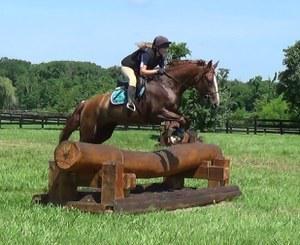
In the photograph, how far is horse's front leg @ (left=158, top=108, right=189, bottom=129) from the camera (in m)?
10.6

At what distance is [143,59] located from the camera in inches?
423

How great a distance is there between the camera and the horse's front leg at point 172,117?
34.9 feet

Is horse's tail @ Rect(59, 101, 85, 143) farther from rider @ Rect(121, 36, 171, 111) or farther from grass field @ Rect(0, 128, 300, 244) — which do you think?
rider @ Rect(121, 36, 171, 111)

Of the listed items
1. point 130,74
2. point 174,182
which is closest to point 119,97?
point 130,74

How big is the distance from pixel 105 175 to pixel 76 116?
3.19 metres

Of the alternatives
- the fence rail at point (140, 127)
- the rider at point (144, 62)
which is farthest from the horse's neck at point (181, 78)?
the fence rail at point (140, 127)

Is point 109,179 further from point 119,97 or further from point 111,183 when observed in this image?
point 119,97

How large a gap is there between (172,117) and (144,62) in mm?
1021

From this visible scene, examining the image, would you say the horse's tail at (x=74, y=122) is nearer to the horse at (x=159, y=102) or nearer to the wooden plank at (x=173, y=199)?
the horse at (x=159, y=102)

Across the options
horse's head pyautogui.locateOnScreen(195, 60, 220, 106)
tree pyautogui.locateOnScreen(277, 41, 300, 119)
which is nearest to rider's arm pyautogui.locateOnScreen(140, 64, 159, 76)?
horse's head pyautogui.locateOnScreen(195, 60, 220, 106)

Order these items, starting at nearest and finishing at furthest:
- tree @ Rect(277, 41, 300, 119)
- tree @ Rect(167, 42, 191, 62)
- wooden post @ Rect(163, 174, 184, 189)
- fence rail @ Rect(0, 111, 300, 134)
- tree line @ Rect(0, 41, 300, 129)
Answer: wooden post @ Rect(163, 174, 184, 189) < tree @ Rect(167, 42, 191, 62) < tree line @ Rect(0, 41, 300, 129) < fence rail @ Rect(0, 111, 300, 134) < tree @ Rect(277, 41, 300, 119)

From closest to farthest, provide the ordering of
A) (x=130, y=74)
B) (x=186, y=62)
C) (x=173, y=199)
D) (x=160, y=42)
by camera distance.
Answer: (x=173, y=199) → (x=160, y=42) → (x=130, y=74) → (x=186, y=62)

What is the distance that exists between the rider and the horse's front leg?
493 millimetres

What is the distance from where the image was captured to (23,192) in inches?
432
